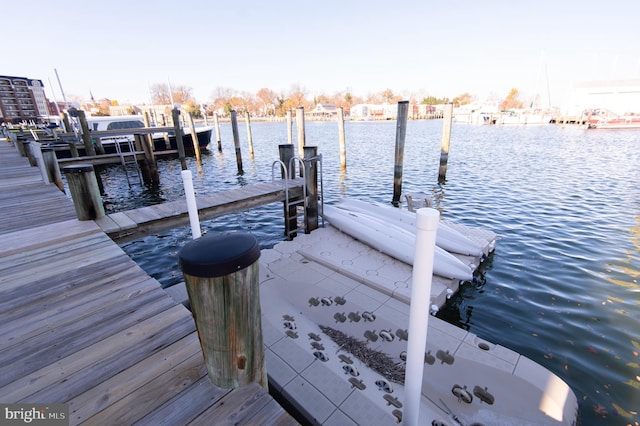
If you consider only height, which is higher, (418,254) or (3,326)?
(418,254)

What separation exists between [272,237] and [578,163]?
20448 mm

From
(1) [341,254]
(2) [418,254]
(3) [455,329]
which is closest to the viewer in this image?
(2) [418,254]

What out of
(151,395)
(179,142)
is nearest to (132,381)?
(151,395)

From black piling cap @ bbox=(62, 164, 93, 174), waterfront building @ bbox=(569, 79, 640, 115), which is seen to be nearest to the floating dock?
black piling cap @ bbox=(62, 164, 93, 174)

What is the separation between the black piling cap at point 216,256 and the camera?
1438 millimetres

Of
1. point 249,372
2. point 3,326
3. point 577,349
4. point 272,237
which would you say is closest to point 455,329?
point 577,349

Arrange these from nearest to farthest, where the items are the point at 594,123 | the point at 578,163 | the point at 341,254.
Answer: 1. the point at 341,254
2. the point at 578,163
3. the point at 594,123

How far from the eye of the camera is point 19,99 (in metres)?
86.1

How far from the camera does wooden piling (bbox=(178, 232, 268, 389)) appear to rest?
147 centimetres

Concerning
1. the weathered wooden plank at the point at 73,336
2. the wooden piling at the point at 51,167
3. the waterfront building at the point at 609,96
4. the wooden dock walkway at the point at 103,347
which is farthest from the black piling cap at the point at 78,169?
the waterfront building at the point at 609,96

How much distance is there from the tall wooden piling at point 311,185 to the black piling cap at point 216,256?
5959 millimetres

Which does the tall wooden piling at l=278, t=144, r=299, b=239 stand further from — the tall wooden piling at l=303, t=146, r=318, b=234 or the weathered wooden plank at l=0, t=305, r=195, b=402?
the weathered wooden plank at l=0, t=305, r=195, b=402

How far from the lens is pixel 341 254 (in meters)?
6.54

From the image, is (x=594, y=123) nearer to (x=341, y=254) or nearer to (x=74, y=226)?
(x=341, y=254)
